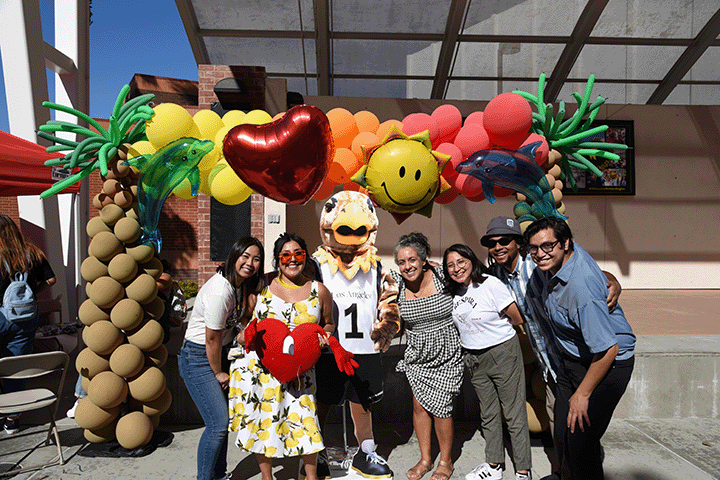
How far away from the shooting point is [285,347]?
2.32 m

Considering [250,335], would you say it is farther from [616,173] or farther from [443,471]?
[616,173]

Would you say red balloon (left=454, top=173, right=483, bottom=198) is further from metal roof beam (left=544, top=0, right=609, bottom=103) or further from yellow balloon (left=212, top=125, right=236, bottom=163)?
metal roof beam (left=544, top=0, right=609, bottom=103)

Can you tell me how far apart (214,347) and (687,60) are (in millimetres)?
9679

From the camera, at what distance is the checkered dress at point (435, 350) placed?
2.79m

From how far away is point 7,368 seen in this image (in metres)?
2.86

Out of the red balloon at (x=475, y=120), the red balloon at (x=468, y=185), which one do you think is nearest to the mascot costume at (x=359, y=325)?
the red balloon at (x=468, y=185)

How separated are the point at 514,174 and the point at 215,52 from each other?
21.3 feet

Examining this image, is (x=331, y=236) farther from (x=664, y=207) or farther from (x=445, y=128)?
(x=664, y=207)

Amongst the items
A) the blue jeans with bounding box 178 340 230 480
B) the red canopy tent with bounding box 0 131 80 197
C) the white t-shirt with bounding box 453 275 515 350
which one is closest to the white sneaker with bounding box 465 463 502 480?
the white t-shirt with bounding box 453 275 515 350

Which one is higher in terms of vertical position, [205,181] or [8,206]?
[8,206]

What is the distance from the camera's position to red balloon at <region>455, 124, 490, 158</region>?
131 inches

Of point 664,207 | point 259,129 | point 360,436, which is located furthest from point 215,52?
point 664,207

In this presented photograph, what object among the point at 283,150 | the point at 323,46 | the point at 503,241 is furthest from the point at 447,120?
the point at 323,46

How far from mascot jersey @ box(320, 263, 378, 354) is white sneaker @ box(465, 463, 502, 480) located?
40.3 inches
